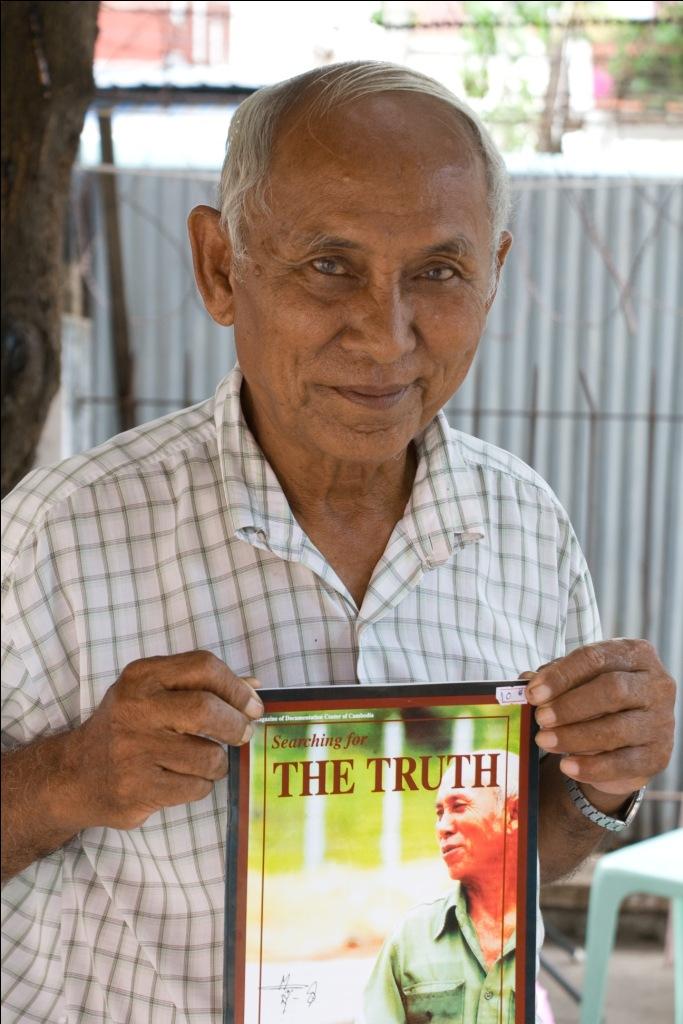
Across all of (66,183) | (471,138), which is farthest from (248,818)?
(66,183)

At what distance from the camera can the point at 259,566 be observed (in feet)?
5.61

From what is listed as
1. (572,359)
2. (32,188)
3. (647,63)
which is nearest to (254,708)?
(32,188)

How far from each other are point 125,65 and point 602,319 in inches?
125

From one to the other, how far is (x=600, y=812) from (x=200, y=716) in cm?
76

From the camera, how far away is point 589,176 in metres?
5.73

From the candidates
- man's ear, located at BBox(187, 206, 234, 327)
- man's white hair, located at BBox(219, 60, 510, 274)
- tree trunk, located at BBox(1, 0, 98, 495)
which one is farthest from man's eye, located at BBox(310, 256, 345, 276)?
tree trunk, located at BBox(1, 0, 98, 495)

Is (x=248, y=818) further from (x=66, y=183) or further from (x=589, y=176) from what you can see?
(x=589, y=176)

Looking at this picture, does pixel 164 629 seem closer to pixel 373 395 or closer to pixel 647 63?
pixel 373 395

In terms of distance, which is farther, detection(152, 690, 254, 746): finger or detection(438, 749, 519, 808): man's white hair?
detection(438, 749, 519, 808): man's white hair

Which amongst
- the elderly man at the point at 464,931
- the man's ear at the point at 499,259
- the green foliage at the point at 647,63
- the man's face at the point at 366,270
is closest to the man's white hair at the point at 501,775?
the elderly man at the point at 464,931

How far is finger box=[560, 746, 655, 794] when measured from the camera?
1.64 metres

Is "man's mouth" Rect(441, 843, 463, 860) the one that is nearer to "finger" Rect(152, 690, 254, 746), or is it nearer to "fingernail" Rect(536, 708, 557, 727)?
"fingernail" Rect(536, 708, 557, 727)

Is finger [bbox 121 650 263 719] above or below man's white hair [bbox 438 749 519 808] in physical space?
above

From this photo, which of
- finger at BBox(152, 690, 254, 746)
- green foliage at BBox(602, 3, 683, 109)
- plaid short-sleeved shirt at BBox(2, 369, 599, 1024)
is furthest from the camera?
green foliage at BBox(602, 3, 683, 109)
